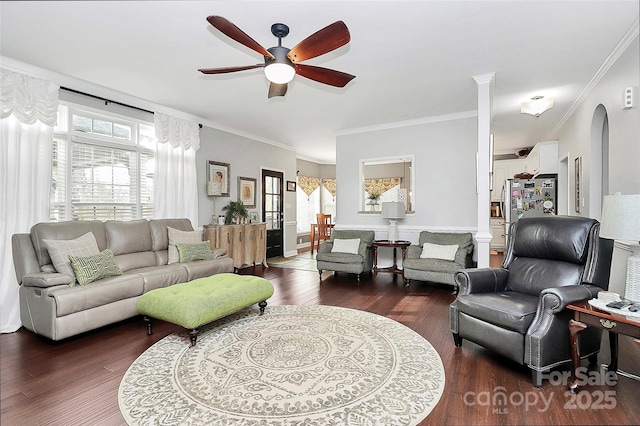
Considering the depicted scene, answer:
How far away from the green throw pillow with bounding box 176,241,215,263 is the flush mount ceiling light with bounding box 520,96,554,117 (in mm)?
4891

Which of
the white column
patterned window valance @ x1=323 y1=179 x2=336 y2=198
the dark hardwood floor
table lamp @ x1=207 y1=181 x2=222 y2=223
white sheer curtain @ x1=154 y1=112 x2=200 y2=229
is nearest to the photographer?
the dark hardwood floor

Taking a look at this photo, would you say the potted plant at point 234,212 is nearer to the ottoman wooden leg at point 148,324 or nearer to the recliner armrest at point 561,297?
the ottoman wooden leg at point 148,324

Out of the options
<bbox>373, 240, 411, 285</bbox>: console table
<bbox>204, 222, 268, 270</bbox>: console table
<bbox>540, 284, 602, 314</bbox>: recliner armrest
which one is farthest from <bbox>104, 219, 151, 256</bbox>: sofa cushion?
<bbox>540, 284, 602, 314</bbox>: recliner armrest

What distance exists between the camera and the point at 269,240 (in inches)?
288

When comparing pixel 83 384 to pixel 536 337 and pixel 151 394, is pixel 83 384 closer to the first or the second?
pixel 151 394

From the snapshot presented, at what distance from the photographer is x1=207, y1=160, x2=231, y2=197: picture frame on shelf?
5.71m

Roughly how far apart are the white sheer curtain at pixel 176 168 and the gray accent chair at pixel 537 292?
4.17 metres

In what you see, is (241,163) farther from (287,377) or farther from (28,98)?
(287,377)

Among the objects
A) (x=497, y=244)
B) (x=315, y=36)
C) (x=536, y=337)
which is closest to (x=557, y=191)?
(x=497, y=244)

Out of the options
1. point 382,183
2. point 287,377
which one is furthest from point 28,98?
point 382,183

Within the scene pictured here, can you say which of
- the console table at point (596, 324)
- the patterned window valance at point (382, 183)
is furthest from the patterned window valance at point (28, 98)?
the patterned window valance at point (382, 183)

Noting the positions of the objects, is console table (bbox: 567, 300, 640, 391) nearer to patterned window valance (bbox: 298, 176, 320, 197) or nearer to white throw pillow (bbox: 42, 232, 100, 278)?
white throw pillow (bbox: 42, 232, 100, 278)

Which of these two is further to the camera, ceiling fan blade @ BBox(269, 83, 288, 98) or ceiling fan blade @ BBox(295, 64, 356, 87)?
ceiling fan blade @ BBox(269, 83, 288, 98)

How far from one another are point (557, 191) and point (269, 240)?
19.3 ft
